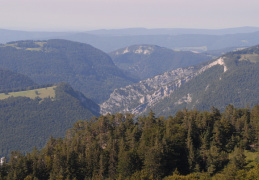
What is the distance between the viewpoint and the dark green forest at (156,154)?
266 feet

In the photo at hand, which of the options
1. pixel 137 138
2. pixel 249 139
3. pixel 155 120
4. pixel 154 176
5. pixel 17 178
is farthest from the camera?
pixel 155 120

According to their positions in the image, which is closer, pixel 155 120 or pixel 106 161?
pixel 106 161

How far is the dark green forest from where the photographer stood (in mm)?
81125

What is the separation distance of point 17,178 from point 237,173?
58.9 metres

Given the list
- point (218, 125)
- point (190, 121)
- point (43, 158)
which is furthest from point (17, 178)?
point (218, 125)

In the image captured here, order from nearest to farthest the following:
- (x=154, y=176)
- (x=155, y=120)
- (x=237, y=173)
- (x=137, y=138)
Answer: (x=237, y=173)
(x=154, y=176)
(x=137, y=138)
(x=155, y=120)

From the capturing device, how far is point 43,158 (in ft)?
307

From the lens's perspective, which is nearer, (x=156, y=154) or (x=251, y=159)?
(x=156, y=154)

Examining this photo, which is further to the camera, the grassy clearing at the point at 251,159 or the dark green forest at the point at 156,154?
the dark green forest at the point at 156,154

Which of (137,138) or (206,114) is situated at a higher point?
(206,114)

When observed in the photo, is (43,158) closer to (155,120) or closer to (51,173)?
(51,173)

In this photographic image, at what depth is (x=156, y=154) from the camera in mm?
80812

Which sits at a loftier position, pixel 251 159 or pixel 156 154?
pixel 156 154

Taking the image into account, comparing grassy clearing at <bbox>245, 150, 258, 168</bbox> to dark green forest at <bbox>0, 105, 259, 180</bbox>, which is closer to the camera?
grassy clearing at <bbox>245, 150, 258, 168</bbox>
